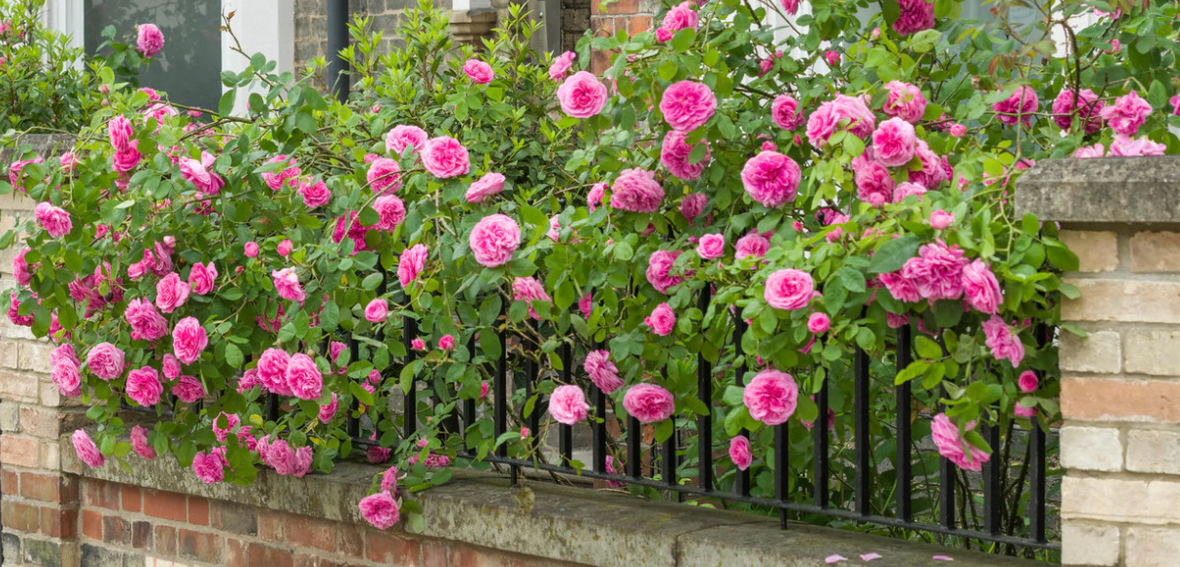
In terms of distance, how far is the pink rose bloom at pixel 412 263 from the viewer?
3.11m

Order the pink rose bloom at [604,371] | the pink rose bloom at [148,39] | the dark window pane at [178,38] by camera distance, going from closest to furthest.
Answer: the pink rose bloom at [604,371] < the pink rose bloom at [148,39] < the dark window pane at [178,38]

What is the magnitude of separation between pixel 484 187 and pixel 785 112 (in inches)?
25.7

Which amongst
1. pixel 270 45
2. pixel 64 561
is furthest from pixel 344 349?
pixel 270 45

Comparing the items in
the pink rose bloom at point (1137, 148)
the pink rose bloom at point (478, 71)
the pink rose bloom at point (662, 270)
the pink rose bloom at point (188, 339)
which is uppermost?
the pink rose bloom at point (478, 71)

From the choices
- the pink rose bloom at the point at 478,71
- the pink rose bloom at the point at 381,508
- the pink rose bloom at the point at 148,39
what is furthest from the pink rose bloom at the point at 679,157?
the pink rose bloom at the point at 148,39

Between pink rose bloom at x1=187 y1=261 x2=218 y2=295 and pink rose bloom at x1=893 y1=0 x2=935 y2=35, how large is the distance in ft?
5.53

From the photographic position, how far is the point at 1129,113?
2680 millimetres

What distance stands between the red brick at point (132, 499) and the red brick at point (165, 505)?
0.11ft

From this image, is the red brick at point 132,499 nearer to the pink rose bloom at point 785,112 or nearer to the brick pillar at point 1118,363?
the pink rose bloom at point 785,112

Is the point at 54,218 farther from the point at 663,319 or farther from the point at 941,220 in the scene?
the point at 941,220

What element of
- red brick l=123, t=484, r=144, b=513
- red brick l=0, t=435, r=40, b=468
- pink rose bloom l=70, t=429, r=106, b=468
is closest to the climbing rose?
pink rose bloom l=70, t=429, r=106, b=468

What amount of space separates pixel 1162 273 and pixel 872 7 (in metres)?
3.01

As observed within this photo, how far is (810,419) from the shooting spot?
279 centimetres

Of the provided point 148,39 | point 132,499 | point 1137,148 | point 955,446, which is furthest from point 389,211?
point 148,39
